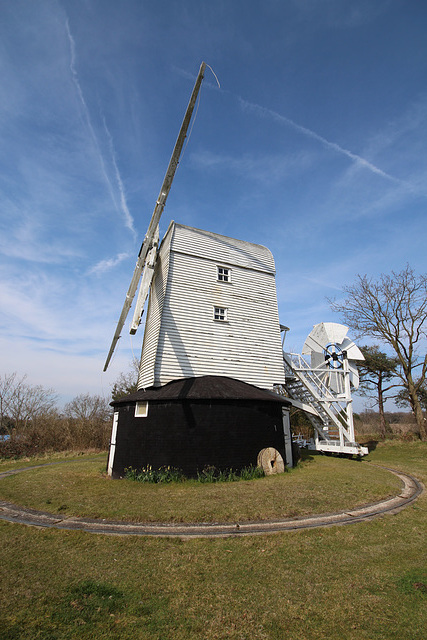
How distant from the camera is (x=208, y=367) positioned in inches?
618

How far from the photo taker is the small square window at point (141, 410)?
13156 mm

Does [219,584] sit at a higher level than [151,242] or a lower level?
lower

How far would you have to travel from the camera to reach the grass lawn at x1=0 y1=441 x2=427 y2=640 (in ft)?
12.4

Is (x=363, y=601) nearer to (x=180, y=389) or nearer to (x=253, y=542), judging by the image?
(x=253, y=542)

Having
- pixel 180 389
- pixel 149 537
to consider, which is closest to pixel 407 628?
pixel 149 537

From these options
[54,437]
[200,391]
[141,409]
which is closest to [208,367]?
[200,391]

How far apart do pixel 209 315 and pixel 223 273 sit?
10.5 ft

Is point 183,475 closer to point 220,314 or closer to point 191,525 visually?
point 191,525

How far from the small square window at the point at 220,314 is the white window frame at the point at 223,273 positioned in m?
1.78

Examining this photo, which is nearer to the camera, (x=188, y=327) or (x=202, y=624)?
(x=202, y=624)

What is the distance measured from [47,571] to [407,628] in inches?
207

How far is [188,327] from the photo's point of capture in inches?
619

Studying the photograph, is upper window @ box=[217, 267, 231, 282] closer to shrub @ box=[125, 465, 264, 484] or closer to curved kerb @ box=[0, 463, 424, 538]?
shrub @ box=[125, 465, 264, 484]

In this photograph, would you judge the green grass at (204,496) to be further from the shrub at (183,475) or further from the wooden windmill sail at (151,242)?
the wooden windmill sail at (151,242)
